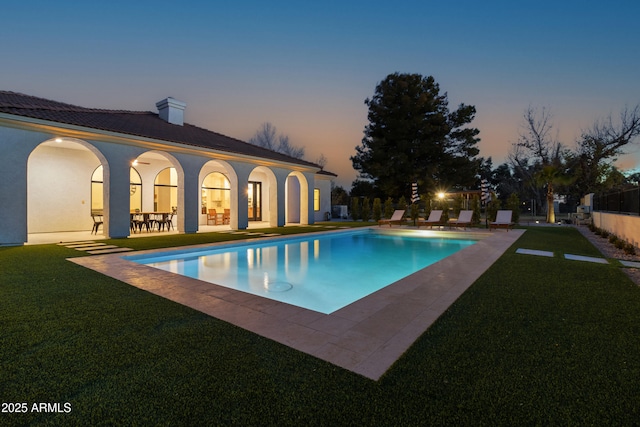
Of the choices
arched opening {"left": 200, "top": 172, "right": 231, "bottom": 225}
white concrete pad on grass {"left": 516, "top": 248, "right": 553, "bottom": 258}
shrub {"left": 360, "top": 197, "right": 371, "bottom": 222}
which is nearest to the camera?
white concrete pad on grass {"left": 516, "top": 248, "right": 553, "bottom": 258}

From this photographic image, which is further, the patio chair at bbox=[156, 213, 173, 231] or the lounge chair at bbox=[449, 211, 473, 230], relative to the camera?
the lounge chair at bbox=[449, 211, 473, 230]

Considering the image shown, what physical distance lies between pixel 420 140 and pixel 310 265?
1035 inches

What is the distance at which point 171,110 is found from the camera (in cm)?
1692

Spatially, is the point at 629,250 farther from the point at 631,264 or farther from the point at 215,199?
the point at 215,199

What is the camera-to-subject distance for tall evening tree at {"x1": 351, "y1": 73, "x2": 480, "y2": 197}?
30.3 m

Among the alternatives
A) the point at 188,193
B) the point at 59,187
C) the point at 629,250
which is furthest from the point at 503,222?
the point at 59,187

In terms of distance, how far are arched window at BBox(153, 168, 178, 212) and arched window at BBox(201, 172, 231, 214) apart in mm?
1717

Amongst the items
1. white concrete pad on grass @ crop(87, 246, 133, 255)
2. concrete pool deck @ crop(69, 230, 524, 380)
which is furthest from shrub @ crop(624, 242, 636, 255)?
white concrete pad on grass @ crop(87, 246, 133, 255)

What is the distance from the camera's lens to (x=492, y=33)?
16.4 m

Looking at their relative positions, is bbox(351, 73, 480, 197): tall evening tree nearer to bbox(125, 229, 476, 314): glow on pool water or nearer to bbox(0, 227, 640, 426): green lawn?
bbox(125, 229, 476, 314): glow on pool water

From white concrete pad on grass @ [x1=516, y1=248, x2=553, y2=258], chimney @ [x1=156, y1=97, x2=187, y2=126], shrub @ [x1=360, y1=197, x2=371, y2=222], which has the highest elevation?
chimney @ [x1=156, y1=97, x2=187, y2=126]

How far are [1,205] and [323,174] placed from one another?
1696cm

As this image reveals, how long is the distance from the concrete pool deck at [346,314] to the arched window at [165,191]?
11442 mm

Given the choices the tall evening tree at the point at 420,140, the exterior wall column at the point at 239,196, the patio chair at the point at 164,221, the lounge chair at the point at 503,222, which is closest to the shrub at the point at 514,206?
the lounge chair at the point at 503,222
